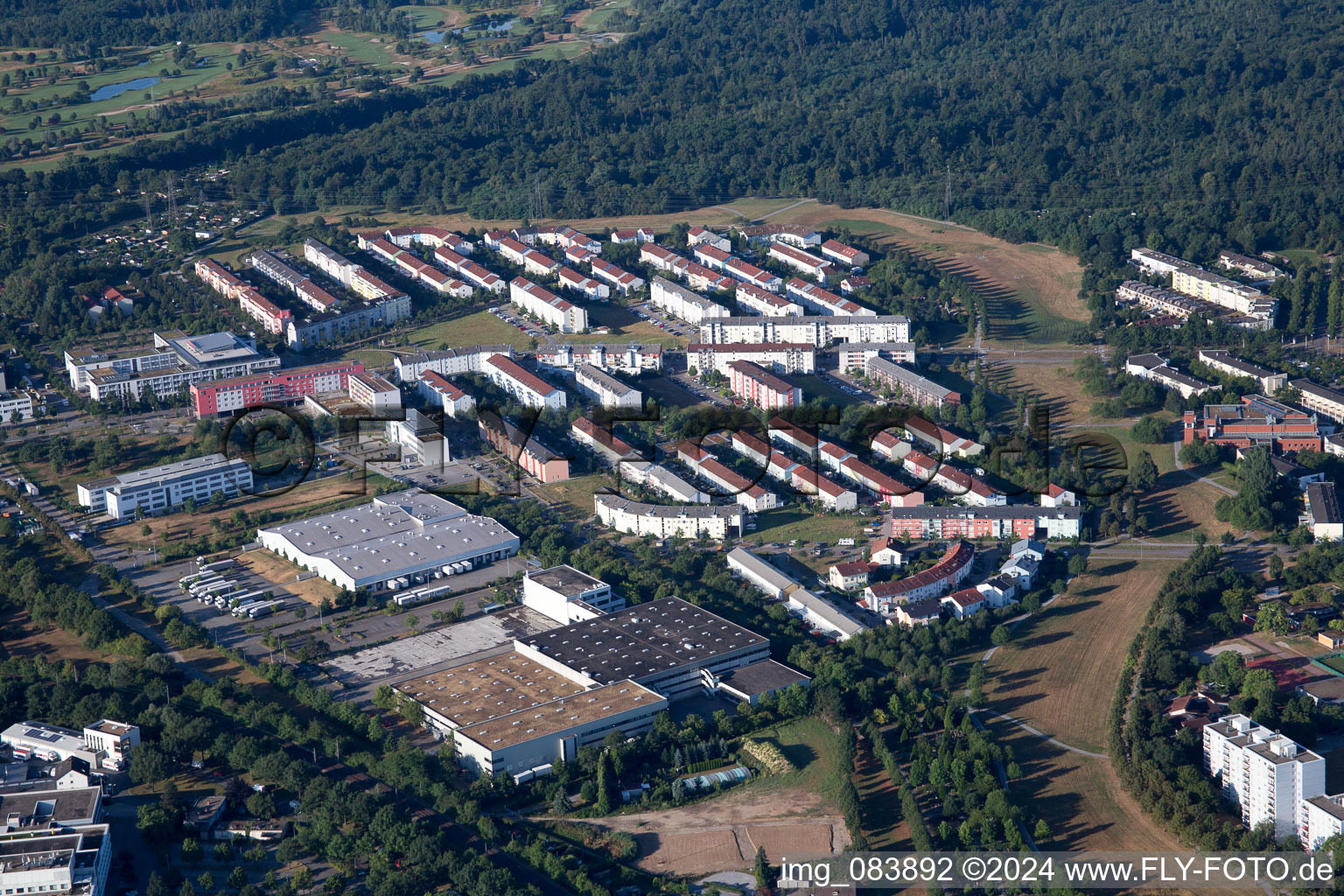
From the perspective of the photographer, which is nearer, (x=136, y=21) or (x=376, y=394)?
(x=376, y=394)

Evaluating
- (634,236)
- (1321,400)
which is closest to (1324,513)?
(1321,400)

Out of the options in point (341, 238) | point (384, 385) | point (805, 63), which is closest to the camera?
point (384, 385)

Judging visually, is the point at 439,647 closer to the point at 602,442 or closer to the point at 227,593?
the point at 227,593

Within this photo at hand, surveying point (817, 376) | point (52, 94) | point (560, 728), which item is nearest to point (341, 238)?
point (817, 376)

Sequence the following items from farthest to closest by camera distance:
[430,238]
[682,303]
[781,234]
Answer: [430,238] < [781,234] < [682,303]

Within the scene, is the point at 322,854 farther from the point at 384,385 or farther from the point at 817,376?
the point at 817,376

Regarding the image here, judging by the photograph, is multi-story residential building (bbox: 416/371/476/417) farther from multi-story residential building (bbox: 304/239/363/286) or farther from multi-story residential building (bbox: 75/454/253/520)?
multi-story residential building (bbox: 304/239/363/286)
